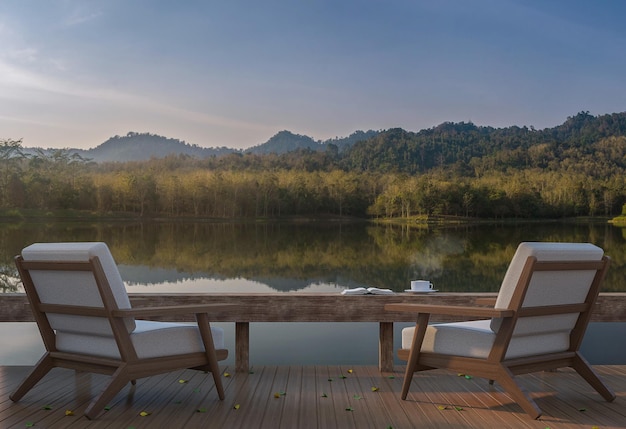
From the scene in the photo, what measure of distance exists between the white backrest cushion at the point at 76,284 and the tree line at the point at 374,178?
3159cm

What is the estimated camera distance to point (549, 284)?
3.37 m

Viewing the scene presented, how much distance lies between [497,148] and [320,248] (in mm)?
11051

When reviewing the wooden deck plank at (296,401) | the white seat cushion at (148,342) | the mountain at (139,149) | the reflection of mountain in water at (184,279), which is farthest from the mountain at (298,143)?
the white seat cushion at (148,342)

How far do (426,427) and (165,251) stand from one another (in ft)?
112

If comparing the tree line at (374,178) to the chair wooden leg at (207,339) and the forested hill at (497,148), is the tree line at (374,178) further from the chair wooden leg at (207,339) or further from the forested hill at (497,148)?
the chair wooden leg at (207,339)

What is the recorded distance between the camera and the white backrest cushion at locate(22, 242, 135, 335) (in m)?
3.24

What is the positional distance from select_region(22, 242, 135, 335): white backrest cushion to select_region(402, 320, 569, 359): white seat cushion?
152cm

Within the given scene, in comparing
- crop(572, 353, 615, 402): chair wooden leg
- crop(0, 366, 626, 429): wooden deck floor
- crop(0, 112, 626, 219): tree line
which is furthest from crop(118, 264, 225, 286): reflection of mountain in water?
crop(572, 353, 615, 402): chair wooden leg

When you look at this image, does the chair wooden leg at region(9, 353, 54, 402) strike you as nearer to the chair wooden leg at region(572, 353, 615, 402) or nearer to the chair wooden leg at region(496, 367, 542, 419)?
the chair wooden leg at region(496, 367, 542, 419)

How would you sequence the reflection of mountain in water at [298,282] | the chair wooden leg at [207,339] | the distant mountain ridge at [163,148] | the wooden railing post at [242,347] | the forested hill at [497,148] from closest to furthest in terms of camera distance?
the chair wooden leg at [207,339] < the wooden railing post at [242,347] < the reflection of mountain in water at [298,282] < the forested hill at [497,148] < the distant mountain ridge at [163,148]

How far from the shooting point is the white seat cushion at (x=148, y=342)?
132 inches

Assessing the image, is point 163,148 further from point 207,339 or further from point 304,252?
point 207,339

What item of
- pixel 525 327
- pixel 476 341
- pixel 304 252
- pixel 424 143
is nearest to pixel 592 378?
pixel 525 327

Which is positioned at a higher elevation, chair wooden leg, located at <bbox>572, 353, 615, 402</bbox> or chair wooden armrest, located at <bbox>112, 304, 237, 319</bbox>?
chair wooden armrest, located at <bbox>112, 304, 237, 319</bbox>
